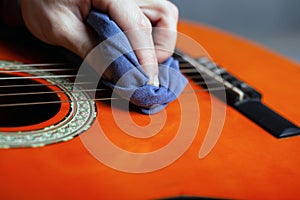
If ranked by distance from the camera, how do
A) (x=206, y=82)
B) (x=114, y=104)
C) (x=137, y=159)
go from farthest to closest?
(x=206, y=82)
(x=114, y=104)
(x=137, y=159)

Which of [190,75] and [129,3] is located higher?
[129,3]

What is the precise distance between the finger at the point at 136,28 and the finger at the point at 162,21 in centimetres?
5

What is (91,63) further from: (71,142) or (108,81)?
(71,142)

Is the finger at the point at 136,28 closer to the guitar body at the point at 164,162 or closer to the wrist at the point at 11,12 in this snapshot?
the guitar body at the point at 164,162

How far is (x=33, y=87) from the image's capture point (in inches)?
25.9

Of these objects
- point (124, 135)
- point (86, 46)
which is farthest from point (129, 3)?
point (124, 135)

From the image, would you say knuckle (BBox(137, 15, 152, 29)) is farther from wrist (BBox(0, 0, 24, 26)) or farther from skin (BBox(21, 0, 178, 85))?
wrist (BBox(0, 0, 24, 26))

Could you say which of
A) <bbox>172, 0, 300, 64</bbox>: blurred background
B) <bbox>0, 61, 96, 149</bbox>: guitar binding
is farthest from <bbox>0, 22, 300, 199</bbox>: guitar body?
<bbox>172, 0, 300, 64</bbox>: blurred background

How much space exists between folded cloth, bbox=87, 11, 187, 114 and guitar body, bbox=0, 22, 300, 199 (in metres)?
0.02

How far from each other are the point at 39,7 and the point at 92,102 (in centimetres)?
15

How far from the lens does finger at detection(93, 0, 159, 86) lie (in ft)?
2.09

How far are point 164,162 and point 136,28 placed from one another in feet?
0.64

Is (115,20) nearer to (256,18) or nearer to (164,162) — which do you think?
(164,162)

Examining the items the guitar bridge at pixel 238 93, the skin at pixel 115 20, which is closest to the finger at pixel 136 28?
the skin at pixel 115 20
